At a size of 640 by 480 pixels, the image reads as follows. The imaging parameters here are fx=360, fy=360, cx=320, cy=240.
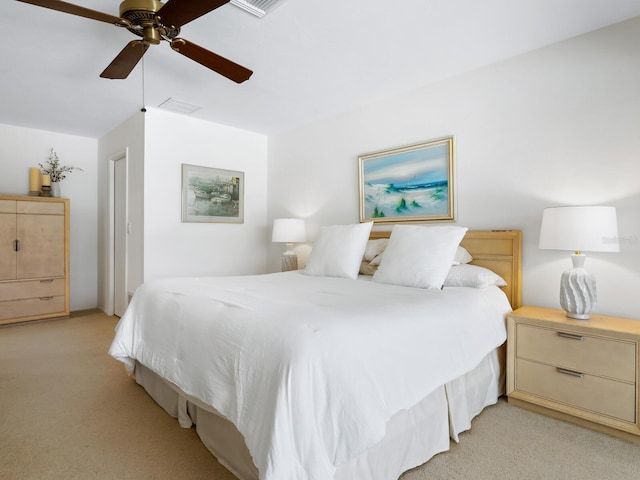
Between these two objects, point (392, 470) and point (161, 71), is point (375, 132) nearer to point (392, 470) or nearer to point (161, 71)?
point (161, 71)

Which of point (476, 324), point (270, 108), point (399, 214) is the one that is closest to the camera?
point (476, 324)

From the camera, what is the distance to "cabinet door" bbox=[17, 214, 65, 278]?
4145mm

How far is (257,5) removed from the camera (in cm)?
204

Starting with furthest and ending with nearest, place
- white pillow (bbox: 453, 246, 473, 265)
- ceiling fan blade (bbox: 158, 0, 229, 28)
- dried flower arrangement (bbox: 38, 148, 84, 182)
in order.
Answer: dried flower arrangement (bbox: 38, 148, 84, 182) → white pillow (bbox: 453, 246, 473, 265) → ceiling fan blade (bbox: 158, 0, 229, 28)

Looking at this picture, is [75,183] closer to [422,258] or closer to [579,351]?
[422,258]

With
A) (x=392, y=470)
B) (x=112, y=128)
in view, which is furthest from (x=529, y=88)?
(x=112, y=128)

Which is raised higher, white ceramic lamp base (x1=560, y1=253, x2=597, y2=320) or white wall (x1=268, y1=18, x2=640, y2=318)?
white wall (x1=268, y1=18, x2=640, y2=318)

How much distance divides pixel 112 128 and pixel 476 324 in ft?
15.2

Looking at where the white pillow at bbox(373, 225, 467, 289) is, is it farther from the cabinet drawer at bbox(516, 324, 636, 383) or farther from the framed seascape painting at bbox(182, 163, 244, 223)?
the framed seascape painting at bbox(182, 163, 244, 223)

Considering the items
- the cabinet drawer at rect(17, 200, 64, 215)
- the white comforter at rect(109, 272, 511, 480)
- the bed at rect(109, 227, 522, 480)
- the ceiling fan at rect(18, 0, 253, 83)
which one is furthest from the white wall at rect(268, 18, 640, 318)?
the cabinet drawer at rect(17, 200, 64, 215)

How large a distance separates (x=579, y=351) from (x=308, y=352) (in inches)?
67.4

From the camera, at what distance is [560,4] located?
81.3 inches

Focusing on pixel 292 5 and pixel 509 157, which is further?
pixel 509 157

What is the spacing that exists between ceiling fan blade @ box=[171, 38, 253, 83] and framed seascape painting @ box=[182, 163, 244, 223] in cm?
209
